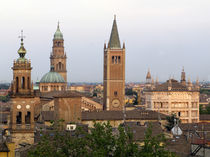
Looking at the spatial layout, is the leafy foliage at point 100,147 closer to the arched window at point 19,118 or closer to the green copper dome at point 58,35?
the arched window at point 19,118

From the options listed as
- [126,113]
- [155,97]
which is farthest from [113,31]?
[126,113]

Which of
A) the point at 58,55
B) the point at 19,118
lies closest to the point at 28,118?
the point at 19,118

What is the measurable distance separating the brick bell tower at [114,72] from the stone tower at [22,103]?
6370 centimetres

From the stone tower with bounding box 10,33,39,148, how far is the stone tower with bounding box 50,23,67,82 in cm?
10158

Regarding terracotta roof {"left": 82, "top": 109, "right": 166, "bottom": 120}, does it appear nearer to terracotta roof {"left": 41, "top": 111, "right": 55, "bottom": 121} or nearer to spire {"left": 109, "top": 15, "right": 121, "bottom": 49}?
terracotta roof {"left": 41, "top": 111, "right": 55, "bottom": 121}

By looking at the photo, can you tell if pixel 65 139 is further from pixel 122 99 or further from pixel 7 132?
pixel 122 99

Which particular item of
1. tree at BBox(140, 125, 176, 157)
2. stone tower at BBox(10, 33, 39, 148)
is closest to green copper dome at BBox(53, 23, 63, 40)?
stone tower at BBox(10, 33, 39, 148)

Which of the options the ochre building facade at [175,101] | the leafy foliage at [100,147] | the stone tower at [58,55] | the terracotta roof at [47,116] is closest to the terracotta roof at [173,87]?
the ochre building facade at [175,101]

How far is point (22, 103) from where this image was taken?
44906 millimetres

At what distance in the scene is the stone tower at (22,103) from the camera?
146ft

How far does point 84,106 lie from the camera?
99.0 meters

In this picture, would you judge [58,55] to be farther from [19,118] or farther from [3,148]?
[3,148]

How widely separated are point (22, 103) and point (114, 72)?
6591cm

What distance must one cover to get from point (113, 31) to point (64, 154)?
264 feet
